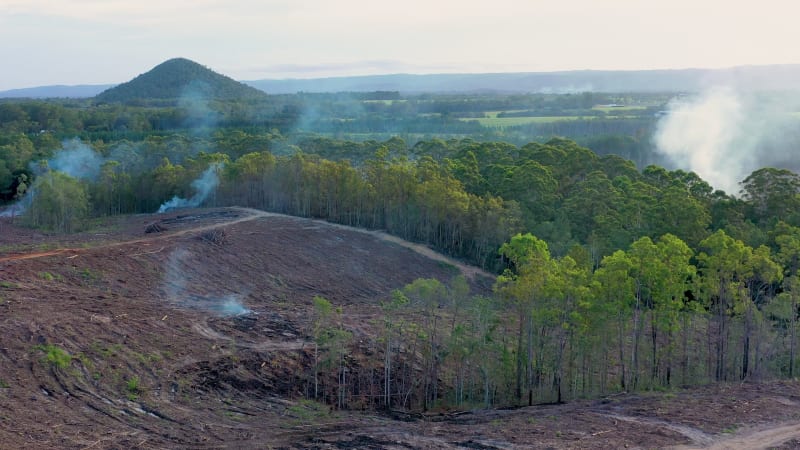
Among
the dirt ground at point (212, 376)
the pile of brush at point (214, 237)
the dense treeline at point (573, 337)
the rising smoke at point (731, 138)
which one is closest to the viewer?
the dirt ground at point (212, 376)

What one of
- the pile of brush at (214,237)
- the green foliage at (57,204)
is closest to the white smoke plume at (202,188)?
the green foliage at (57,204)

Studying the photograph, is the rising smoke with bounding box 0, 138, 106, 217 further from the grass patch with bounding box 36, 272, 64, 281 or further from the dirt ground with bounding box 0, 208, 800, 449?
the grass patch with bounding box 36, 272, 64, 281

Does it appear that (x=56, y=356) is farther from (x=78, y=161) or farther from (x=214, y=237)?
(x=78, y=161)

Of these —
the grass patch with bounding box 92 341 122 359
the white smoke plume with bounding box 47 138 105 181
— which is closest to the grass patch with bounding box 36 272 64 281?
the grass patch with bounding box 92 341 122 359

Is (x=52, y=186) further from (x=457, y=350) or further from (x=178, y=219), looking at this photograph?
(x=457, y=350)

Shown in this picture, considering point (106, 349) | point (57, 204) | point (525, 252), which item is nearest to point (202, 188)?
point (57, 204)

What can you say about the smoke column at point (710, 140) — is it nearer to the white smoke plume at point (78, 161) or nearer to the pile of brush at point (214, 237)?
the pile of brush at point (214, 237)
